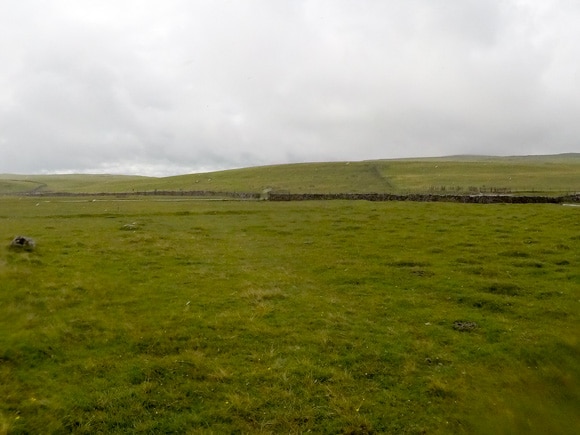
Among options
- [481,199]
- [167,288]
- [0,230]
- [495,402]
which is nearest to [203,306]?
[167,288]

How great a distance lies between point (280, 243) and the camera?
108 ft

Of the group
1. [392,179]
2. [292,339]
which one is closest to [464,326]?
[292,339]

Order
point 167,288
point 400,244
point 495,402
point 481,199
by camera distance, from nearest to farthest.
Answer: point 495,402, point 167,288, point 400,244, point 481,199

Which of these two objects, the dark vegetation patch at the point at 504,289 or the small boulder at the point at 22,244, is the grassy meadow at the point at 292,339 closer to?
the dark vegetation patch at the point at 504,289

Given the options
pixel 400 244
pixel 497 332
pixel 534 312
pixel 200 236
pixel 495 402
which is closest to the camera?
pixel 495 402

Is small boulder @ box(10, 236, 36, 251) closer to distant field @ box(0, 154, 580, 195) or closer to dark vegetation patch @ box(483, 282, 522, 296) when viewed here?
dark vegetation patch @ box(483, 282, 522, 296)

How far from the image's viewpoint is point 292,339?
1438cm

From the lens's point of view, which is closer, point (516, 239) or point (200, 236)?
point (516, 239)

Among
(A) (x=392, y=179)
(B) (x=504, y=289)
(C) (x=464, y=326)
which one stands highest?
(A) (x=392, y=179)

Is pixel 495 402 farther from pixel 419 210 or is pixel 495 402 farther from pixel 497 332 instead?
pixel 419 210

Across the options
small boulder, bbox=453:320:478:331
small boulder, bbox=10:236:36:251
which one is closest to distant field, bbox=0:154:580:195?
small boulder, bbox=453:320:478:331

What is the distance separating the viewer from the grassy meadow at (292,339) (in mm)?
10492

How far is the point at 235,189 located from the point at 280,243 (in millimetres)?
89308

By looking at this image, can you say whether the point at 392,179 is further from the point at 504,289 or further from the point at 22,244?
the point at 22,244
